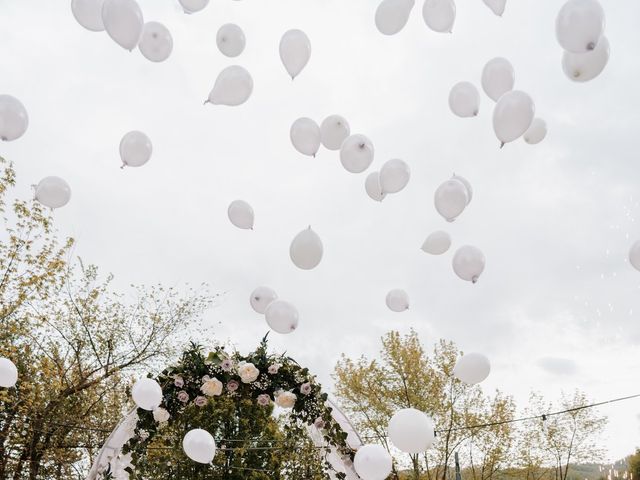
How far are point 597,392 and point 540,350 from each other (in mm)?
10621

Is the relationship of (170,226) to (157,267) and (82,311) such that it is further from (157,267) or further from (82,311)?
(157,267)

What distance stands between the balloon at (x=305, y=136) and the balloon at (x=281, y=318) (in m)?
1.10

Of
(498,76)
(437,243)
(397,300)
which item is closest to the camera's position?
(498,76)

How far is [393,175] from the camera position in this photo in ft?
11.2

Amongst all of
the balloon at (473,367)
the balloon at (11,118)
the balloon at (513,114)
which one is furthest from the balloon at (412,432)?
the balloon at (11,118)

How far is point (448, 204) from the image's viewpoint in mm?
3199

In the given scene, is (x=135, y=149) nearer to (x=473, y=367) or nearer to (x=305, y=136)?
(x=305, y=136)

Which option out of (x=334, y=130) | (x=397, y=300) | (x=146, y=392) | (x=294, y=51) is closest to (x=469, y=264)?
(x=397, y=300)

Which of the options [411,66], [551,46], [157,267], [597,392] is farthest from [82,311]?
[597,392]

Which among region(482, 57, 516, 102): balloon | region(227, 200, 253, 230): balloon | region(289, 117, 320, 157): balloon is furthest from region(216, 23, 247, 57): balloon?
region(482, 57, 516, 102): balloon

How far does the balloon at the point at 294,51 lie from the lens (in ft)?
11.0

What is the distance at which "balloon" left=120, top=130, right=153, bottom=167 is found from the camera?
338cm

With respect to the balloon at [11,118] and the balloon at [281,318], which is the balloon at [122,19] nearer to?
the balloon at [11,118]

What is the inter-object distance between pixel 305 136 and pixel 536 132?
1.54m
